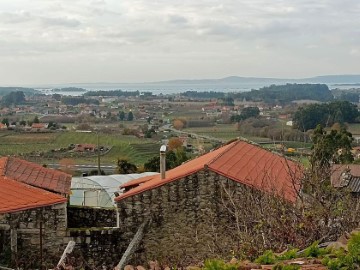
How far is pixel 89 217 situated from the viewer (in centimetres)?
1491

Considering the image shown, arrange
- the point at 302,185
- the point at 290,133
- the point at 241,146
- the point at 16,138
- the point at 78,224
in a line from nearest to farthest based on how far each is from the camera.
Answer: the point at 302,185 < the point at 78,224 < the point at 241,146 < the point at 290,133 < the point at 16,138

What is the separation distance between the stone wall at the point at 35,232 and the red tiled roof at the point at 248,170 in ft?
4.87

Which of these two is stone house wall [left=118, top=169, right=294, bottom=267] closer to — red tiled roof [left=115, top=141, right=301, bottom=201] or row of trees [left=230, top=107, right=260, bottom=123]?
red tiled roof [left=115, top=141, right=301, bottom=201]

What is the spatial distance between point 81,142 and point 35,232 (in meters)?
56.6

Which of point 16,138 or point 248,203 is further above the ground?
point 248,203

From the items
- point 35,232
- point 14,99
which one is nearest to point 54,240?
point 35,232

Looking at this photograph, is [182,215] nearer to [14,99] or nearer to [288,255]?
[288,255]

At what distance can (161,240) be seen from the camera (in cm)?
1266

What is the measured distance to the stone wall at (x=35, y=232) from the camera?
39.5 feet

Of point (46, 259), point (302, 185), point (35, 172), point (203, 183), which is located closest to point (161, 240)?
point (203, 183)

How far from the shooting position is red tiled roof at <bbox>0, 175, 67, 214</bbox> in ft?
39.7

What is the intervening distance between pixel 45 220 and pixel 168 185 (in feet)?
9.38

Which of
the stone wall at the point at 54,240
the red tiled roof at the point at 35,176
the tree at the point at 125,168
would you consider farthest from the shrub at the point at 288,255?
the tree at the point at 125,168

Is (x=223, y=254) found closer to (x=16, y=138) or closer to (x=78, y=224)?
(x=78, y=224)
